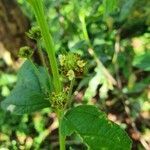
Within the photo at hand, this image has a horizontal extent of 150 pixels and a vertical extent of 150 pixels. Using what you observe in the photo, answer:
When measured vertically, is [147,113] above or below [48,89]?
below

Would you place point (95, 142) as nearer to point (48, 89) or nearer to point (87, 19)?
point (48, 89)

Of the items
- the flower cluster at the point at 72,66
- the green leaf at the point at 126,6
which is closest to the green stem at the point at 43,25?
the flower cluster at the point at 72,66

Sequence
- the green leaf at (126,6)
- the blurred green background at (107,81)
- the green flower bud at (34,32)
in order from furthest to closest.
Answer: the blurred green background at (107,81) < the green leaf at (126,6) < the green flower bud at (34,32)

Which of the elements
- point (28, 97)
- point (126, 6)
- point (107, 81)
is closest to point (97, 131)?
point (28, 97)

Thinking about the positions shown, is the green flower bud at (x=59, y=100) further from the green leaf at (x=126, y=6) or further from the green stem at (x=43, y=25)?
the green leaf at (x=126, y=6)

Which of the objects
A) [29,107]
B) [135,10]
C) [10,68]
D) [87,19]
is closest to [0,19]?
[10,68]

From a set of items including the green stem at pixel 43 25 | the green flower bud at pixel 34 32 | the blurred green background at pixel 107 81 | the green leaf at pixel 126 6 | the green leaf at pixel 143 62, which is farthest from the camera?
the blurred green background at pixel 107 81

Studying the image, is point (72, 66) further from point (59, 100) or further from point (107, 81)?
point (107, 81)
